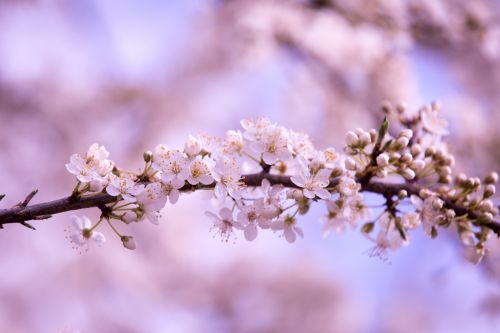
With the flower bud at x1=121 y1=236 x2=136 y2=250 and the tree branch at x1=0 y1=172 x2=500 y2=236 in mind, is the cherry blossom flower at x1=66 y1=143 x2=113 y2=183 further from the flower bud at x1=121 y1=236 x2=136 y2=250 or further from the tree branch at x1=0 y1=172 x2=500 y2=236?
the flower bud at x1=121 y1=236 x2=136 y2=250

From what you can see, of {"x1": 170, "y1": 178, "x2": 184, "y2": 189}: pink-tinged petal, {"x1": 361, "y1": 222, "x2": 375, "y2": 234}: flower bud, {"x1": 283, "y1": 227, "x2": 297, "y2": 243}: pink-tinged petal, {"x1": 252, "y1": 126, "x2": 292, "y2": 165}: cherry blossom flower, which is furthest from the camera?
{"x1": 361, "y1": 222, "x2": 375, "y2": 234}: flower bud

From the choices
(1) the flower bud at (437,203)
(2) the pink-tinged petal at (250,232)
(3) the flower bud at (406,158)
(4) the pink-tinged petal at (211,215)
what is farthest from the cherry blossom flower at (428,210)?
(4) the pink-tinged petal at (211,215)

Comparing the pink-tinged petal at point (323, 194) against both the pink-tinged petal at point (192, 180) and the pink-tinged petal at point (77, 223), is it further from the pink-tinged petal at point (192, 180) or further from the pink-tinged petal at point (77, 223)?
the pink-tinged petal at point (77, 223)

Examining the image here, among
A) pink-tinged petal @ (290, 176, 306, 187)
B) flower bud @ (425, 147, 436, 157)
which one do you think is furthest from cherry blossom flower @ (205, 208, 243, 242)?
flower bud @ (425, 147, 436, 157)

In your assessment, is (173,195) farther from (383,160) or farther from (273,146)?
(383,160)

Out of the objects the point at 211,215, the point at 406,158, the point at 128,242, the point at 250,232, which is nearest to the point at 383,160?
the point at 406,158

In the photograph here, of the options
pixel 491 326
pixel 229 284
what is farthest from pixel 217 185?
pixel 229 284

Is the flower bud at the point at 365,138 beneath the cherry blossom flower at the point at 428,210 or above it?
above
